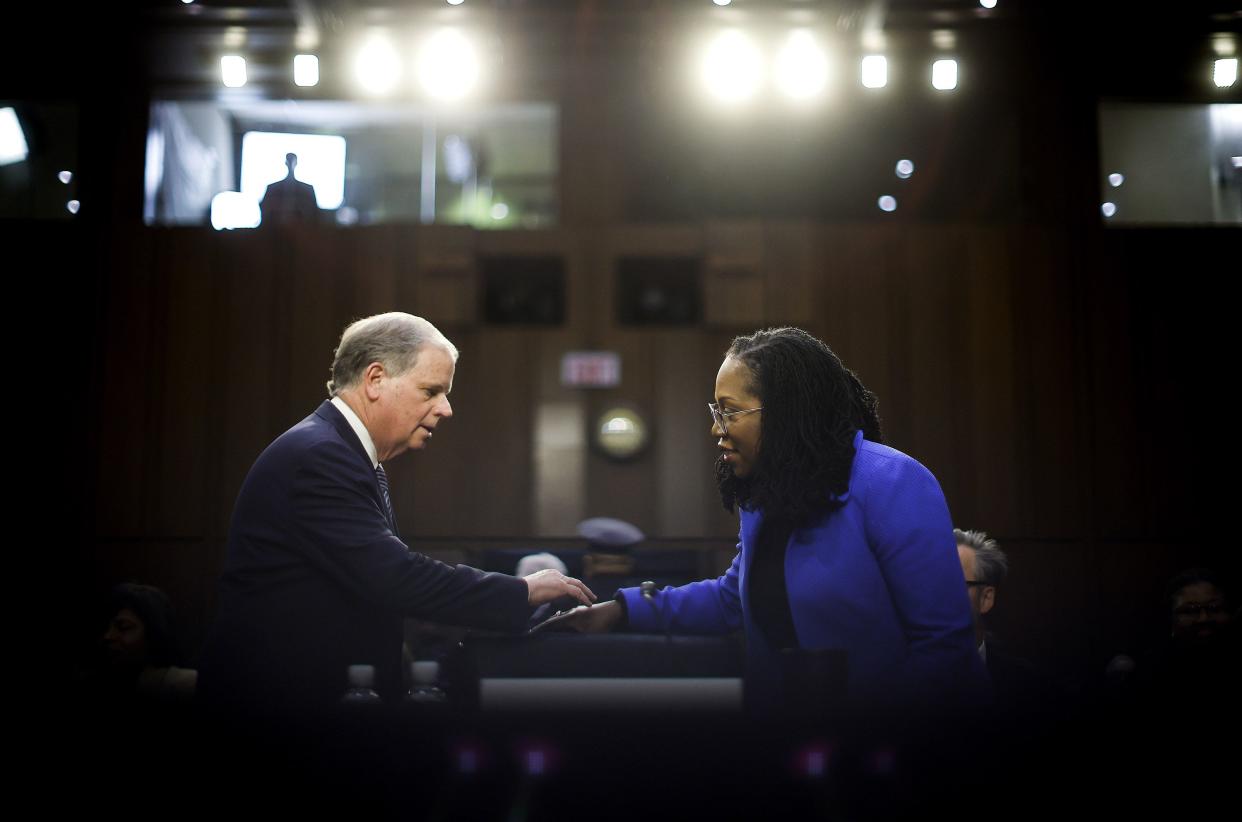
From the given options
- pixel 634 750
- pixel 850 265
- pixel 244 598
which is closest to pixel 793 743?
pixel 634 750

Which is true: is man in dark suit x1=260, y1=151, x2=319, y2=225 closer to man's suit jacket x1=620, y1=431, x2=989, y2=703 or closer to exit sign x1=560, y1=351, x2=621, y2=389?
exit sign x1=560, y1=351, x2=621, y2=389

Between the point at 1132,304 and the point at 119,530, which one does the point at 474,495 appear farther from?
the point at 1132,304

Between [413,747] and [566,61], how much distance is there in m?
4.09

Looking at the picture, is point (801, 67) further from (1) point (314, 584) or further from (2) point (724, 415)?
(1) point (314, 584)

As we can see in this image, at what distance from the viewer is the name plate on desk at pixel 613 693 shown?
105 centimetres

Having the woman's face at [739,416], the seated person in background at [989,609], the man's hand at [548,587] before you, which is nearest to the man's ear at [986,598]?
the seated person in background at [989,609]

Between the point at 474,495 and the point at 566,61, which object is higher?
the point at 566,61

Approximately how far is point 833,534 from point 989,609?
5.30 feet

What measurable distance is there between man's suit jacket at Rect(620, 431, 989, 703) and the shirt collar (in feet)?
2.85

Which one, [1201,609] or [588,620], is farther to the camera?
[1201,609]

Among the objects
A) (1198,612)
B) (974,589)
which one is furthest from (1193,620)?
(974,589)

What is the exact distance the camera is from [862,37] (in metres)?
4.20

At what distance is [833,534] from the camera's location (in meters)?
1.64

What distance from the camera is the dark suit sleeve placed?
1.65 metres
